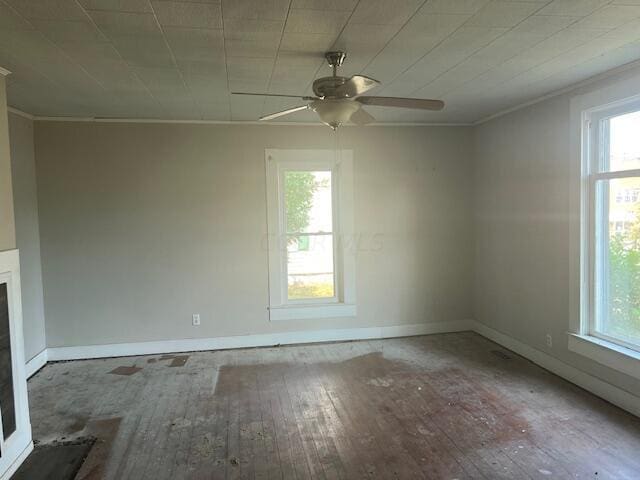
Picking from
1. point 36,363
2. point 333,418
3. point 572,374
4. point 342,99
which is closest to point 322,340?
point 333,418

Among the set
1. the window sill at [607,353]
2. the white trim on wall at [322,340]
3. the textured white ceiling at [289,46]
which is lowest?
the white trim on wall at [322,340]

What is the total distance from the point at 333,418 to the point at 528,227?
2612 mm

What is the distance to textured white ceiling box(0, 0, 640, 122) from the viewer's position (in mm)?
2066

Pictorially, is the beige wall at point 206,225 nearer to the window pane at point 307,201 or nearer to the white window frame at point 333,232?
the white window frame at point 333,232

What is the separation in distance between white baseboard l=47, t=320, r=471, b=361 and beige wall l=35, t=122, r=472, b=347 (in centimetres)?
7

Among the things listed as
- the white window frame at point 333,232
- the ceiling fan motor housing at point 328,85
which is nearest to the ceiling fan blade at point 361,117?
the ceiling fan motor housing at point 328,85

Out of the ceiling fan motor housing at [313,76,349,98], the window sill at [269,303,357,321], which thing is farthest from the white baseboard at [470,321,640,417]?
the ceiling fan motor housing at [313,76,349,98]

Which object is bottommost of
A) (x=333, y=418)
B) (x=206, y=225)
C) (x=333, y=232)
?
(x=333, y=418)

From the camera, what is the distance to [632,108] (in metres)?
3.11

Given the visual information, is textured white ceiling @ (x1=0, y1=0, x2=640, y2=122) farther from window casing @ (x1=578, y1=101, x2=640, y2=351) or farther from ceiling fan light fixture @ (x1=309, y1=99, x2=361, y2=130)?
window casing @ (x1=578, y1=101, x2=640, y2=351)

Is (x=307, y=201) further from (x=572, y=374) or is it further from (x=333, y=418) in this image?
(x=572, y=374)

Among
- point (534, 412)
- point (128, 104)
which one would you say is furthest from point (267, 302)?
point (534, 412)

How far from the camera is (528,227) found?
4.16 meters

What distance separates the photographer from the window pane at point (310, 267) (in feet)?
16.0
